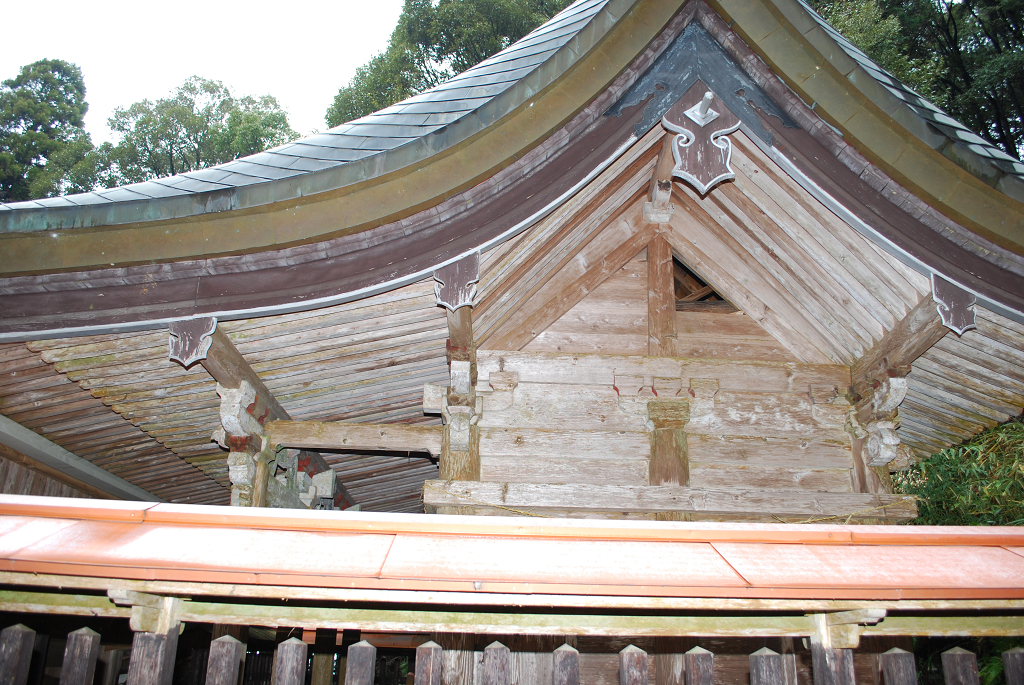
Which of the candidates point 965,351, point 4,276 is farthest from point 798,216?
point 4,276

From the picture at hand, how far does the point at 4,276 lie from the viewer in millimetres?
3482

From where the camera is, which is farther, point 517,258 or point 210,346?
point 517,258

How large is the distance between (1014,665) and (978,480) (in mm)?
4159

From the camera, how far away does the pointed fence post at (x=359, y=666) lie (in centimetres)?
185

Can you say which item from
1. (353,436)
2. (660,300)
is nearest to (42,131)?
(353,436)

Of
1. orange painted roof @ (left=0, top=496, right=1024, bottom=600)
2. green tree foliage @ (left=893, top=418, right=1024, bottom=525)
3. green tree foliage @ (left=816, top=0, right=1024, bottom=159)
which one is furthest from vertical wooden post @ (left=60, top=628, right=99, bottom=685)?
green tree foliage @ (left=816, top=0, right=1024, bottom=159)

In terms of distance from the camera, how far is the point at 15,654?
188 centimetres

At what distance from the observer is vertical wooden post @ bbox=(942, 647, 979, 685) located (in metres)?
1.97

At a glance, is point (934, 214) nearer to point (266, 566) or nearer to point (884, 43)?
point (266, 566)

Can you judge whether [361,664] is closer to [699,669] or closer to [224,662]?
[224,662]

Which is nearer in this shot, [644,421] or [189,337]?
[189,337]

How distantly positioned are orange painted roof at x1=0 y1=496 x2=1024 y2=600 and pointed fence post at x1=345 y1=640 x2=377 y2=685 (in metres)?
0.28

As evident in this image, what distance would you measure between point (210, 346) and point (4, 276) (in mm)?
1045

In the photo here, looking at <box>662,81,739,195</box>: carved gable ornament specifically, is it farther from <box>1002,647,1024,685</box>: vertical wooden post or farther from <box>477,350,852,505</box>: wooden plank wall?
<box>1002,647,1024,685</box>: vertical wooden post
